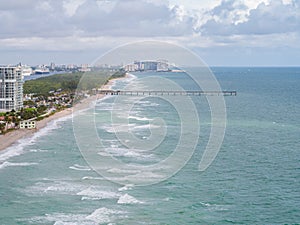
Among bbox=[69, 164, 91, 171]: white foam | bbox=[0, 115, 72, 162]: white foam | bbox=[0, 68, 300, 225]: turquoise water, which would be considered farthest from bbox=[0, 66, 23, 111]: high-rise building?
bbox=[69, 164, 91, 171]: white foam

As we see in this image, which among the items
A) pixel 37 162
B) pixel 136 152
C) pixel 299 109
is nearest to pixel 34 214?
pixel 37 162

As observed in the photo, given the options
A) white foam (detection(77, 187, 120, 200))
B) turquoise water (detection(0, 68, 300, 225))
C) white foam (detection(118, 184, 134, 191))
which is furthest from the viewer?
white foam (detection(118, 184, 134, 191))

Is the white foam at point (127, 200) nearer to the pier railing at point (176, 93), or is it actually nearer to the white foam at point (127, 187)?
the white foam at point (127, 187)

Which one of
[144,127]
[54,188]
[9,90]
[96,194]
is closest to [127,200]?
[96,194]

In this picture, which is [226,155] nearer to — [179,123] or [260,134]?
[260,134]

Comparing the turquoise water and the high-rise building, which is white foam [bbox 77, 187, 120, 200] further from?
the high-rise building
